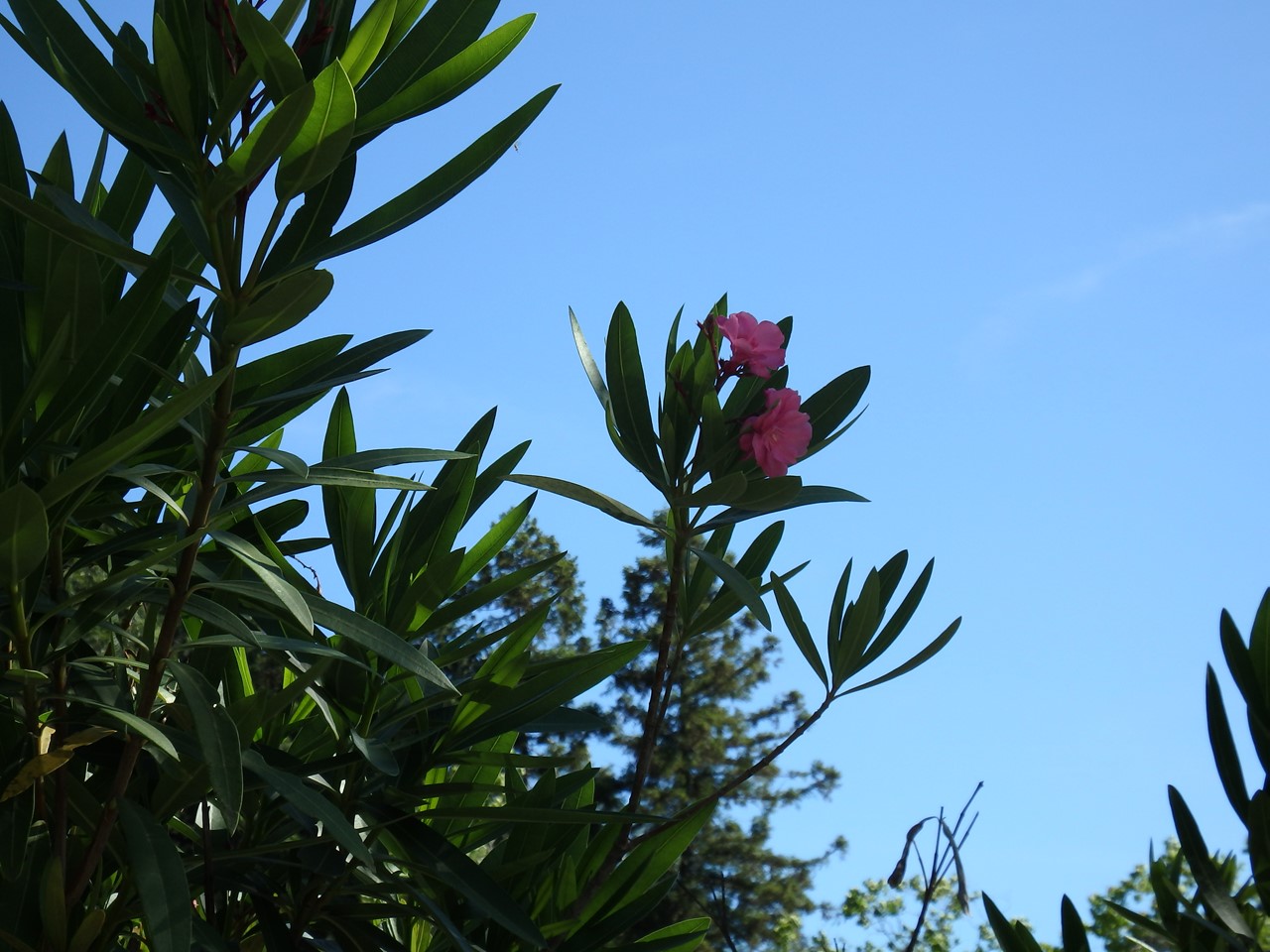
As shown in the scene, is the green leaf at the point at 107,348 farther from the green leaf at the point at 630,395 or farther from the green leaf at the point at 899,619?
the green leaf at the point at 899,619

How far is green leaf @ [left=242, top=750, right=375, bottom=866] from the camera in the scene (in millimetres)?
1164

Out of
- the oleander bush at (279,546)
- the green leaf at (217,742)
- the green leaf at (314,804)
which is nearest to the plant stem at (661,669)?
the oleander bush at (279,546)

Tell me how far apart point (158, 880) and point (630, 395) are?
931 mm

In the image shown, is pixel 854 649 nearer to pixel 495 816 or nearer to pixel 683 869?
pixel 495 816

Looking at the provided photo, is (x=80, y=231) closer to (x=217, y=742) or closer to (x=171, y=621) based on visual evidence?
(x=171, y=621)

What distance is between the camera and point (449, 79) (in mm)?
1173

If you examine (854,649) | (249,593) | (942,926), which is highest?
(942,926)

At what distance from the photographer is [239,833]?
5.18 feet

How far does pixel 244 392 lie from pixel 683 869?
20.1 m

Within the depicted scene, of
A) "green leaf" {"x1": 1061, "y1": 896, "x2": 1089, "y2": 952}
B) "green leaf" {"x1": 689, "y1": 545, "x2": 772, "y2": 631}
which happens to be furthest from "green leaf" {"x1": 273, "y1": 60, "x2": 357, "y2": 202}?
"green leaf" {"x1": 1061, "y1": 896, "x2": 1089, "y2": 952}

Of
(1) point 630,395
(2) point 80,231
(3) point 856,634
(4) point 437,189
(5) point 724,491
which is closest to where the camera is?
(2) point 80,231

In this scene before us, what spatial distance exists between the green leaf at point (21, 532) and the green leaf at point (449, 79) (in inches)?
19.1

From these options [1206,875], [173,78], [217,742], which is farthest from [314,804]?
[1206,875]

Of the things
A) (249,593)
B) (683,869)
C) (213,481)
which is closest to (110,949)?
(249,593)
